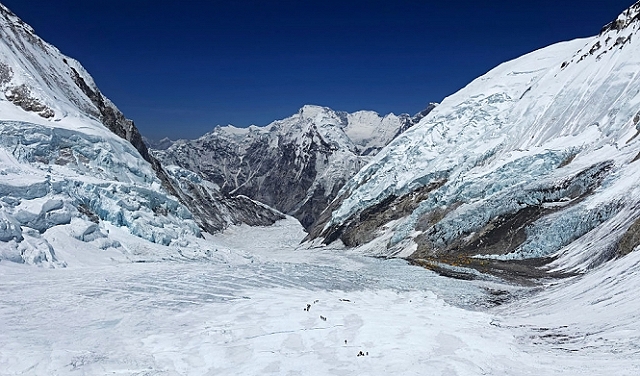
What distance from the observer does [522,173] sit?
61.4 m

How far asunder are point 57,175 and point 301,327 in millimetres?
34862

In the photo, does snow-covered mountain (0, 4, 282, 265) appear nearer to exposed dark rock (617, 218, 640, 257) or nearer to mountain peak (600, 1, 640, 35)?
exposed dark rock (617, 218, 640, 257)

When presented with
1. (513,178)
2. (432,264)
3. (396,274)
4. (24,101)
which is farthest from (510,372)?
(24,101)

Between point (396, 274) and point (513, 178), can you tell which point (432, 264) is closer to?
point (396, 274)

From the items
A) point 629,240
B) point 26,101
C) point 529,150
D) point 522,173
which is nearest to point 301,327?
point 629,240

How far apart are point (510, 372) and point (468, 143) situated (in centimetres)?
7946

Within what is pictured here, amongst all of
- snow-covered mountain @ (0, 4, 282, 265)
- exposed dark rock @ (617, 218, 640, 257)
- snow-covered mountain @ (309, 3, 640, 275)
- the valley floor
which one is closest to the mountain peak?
snow-covered mountain @ (309, 3, 640, 275)

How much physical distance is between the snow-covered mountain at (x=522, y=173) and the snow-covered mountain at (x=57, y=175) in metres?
25.0

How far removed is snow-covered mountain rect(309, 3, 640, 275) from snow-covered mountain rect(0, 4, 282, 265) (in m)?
25.0

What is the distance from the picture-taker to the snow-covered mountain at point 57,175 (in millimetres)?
30453

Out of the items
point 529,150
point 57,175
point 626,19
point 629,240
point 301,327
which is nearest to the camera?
point 301,327

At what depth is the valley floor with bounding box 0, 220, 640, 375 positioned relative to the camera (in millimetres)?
11633

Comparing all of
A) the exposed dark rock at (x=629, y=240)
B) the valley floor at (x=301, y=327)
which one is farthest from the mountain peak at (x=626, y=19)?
the valley floor at (x=301, y=327)

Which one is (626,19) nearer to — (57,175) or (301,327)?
(57,175)
